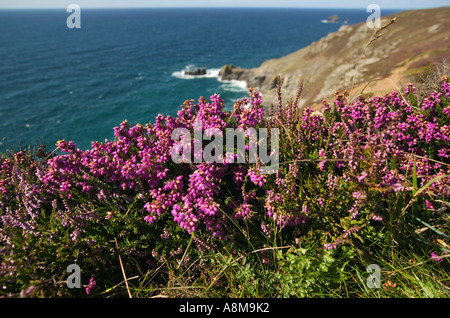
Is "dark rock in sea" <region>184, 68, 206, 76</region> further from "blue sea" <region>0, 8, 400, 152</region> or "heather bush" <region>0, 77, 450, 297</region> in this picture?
"heather bush" <region>0, 77, 450, 297</region>

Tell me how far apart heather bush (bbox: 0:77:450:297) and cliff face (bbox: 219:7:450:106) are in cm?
2449

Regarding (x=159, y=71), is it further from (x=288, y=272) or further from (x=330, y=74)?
(x=288, y=272)

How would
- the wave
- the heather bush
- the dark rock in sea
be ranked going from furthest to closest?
the dark rock in sea, the wave, the heather bush

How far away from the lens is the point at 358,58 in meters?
41.5

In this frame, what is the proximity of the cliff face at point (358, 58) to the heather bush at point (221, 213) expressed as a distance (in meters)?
24.5

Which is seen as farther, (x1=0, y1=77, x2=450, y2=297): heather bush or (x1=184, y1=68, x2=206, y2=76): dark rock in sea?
(x1=184, y1=68, x2=206, y2=76): dark rock in sea

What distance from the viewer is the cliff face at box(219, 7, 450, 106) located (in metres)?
31.7

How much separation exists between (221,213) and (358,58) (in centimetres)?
4687

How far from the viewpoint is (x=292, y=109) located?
3.92 metres

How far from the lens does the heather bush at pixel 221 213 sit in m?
2.70

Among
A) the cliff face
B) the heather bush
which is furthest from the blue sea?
the heather bush

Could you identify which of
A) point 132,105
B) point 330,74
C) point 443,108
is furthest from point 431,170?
point 132,105

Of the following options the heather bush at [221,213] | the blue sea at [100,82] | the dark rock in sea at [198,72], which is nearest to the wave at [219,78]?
the blue sea at [100,82]

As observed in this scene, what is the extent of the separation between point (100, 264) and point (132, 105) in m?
56.9
